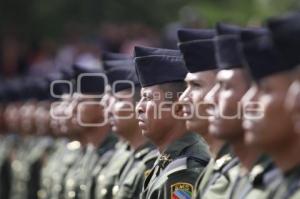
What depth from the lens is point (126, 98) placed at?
1100 cm

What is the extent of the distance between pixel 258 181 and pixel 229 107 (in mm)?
591

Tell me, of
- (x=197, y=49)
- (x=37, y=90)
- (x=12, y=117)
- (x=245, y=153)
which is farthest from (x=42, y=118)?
(x=245, y=153)

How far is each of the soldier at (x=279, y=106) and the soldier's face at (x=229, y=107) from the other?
768 mm

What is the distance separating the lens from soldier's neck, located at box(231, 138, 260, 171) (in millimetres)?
7785

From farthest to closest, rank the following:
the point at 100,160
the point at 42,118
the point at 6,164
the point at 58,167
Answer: the point at 6,164 → the point at 42,118 → the point at 58,167 → the point at 100,160

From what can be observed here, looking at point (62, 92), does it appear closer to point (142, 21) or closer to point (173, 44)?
point (173, 44)

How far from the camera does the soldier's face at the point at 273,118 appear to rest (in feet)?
22.0

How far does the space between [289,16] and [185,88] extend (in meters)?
2.96

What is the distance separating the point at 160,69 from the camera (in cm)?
971

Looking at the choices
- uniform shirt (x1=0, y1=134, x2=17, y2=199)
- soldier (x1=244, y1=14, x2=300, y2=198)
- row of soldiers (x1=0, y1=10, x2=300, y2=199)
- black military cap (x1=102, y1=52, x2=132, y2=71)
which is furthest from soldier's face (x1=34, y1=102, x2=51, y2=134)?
soldier (x1=244, y1=14, x2=300, y2=198)

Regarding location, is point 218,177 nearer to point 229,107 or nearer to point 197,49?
point 229,107

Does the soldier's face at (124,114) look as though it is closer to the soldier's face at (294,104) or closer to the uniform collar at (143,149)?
the uniform collar at (143,149)

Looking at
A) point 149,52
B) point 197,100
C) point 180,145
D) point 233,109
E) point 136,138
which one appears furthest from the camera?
point 136,138

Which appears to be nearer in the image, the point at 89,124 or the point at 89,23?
the point at 89,124
